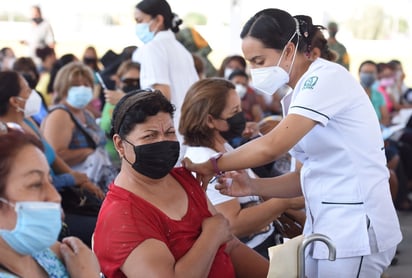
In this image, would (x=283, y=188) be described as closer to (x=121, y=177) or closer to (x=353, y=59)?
(x=121, y=177)

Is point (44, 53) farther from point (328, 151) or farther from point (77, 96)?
point (328, 151)

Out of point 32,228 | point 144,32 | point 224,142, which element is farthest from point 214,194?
point 144,32

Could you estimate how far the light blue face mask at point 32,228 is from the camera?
67.3 inches

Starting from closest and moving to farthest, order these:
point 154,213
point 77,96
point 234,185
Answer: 1. point 154,213
2. point 234,185
3. point 77,96

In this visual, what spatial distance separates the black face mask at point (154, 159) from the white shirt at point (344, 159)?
1.36ft

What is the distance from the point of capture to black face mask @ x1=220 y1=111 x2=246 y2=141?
304 cm

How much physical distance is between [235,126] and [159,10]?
130cm

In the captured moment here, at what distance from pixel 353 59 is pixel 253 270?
13.3 meters

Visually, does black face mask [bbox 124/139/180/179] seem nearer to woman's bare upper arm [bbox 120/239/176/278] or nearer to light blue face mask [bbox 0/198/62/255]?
woman's bare upper arm [bbox 120/239/176/278]

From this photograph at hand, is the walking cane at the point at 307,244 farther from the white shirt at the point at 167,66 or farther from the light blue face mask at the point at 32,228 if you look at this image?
the white shirt at the point at 167,66

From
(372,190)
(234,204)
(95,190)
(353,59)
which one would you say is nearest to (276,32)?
(372,190)

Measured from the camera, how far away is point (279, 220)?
2932 millimetres

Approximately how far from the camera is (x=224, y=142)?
3.02m

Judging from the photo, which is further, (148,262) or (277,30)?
(277,30)
